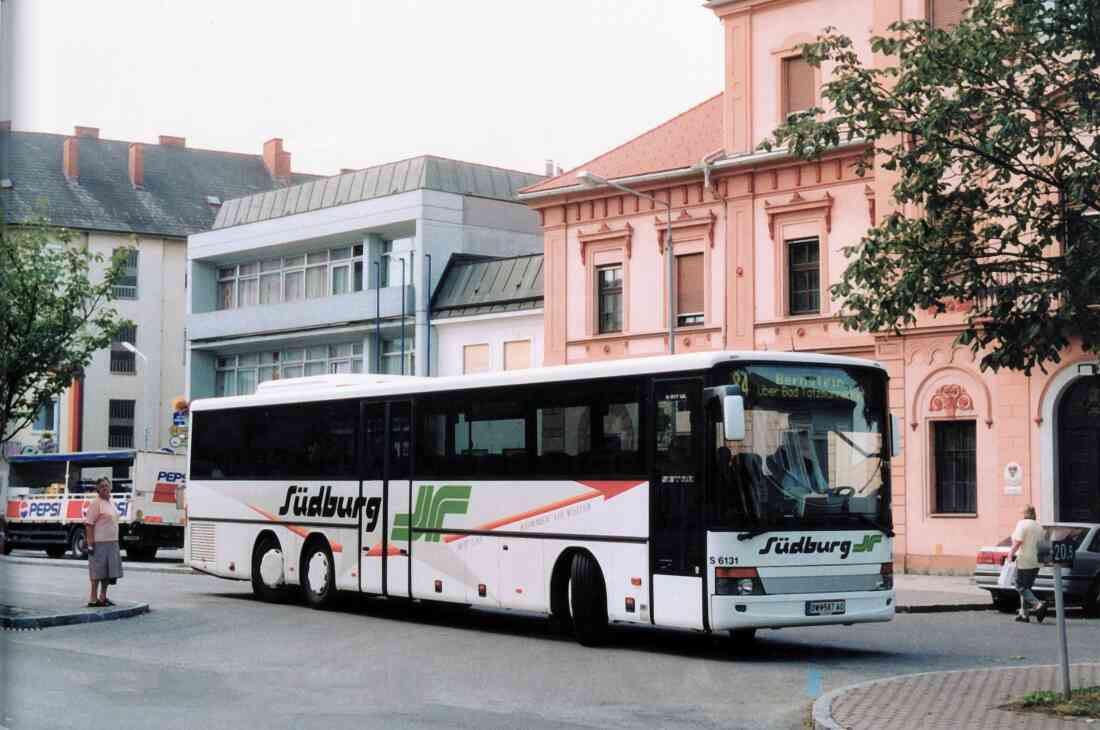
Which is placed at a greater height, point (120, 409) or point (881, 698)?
point (120, 409)

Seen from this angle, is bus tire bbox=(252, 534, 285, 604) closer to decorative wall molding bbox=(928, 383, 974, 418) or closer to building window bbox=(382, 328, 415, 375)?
decorative wall molding bbox=(928, 383, 974, 418)

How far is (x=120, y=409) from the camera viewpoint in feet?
261

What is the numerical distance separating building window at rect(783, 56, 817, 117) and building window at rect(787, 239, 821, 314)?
3.10 metres

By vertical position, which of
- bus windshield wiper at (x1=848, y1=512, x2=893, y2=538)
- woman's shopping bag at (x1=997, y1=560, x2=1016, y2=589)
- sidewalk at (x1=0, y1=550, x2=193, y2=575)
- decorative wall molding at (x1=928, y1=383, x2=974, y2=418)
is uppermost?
decorative wall molding at (x1=928, y1=383, x2=974, y2=418)

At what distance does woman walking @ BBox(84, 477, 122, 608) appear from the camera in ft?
72.6

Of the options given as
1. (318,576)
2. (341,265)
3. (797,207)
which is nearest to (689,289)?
(797,207)

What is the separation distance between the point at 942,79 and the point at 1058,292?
2.08 metres

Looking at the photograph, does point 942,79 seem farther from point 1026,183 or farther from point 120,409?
point 120,409

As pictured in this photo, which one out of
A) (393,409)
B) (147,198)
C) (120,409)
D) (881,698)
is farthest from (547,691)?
(147,198)

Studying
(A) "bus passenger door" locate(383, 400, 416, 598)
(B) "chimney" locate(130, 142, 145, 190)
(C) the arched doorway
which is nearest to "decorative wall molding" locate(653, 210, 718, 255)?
(C) the arched doorway

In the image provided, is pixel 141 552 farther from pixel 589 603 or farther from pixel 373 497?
pixel 589 603

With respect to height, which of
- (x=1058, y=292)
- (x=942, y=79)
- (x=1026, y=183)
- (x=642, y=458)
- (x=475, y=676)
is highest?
(x=942, y=79)

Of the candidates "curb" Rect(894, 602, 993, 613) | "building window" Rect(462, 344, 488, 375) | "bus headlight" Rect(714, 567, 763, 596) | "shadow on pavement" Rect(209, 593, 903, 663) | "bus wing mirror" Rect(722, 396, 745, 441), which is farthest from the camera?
"building window" Rect(462, 344, 488, 375)

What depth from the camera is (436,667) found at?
16078mm
